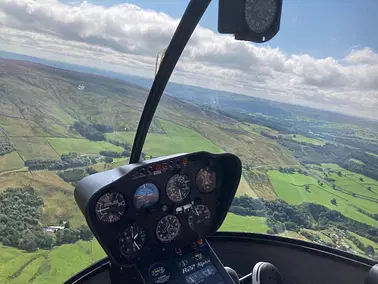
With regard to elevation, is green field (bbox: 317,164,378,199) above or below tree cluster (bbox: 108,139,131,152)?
below

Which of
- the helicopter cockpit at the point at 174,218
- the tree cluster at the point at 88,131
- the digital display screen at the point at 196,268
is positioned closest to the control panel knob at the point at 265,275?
the helicopter cockpit at the point at 174,218

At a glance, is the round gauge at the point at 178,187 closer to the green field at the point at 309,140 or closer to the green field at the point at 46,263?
the green field at the point at 46,263

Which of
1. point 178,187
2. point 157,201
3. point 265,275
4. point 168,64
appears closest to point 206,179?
point 178,187

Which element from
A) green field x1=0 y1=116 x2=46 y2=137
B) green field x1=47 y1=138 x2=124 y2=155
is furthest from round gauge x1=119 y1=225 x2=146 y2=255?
green field x1=0 y1=116 x2=46 y2=137

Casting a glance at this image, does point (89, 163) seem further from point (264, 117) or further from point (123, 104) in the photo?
point (264, 117)

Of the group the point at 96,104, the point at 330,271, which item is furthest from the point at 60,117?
the point at 330,271

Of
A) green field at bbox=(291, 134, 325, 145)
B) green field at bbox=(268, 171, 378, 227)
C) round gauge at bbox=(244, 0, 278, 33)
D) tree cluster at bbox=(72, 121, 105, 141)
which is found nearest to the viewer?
round gauge at bbox=(244, 0, 278, 33)

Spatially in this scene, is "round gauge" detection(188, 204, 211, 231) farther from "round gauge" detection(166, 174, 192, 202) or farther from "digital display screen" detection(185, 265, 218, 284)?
"digital display screen" detection(185, 265, 218, 284)
